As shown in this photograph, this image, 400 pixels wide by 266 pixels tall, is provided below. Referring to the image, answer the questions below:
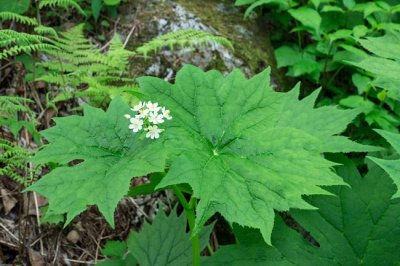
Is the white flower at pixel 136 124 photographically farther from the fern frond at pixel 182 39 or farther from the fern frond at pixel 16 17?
the fern frond at pixel 16 17

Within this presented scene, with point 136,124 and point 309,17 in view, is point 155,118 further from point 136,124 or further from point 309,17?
point 309,17

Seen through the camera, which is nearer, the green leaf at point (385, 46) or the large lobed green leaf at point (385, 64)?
the large lobed green leaf at point (385, 64)

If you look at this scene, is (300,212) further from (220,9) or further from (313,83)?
(220,9)

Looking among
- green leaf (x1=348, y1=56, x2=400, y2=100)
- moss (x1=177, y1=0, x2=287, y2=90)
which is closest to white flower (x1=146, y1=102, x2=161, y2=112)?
green leaf (x1=348, y1=56, x2=400, y2=100)

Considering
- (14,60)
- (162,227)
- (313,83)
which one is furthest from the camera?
(313,83)

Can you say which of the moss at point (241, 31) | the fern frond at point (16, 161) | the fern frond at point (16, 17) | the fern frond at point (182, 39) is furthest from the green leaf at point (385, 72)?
the fern frond at point (16, 17)

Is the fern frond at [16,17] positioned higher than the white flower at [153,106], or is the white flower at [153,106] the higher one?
the white flower at [153,106]

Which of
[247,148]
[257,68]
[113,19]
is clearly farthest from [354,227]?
[113,19]
